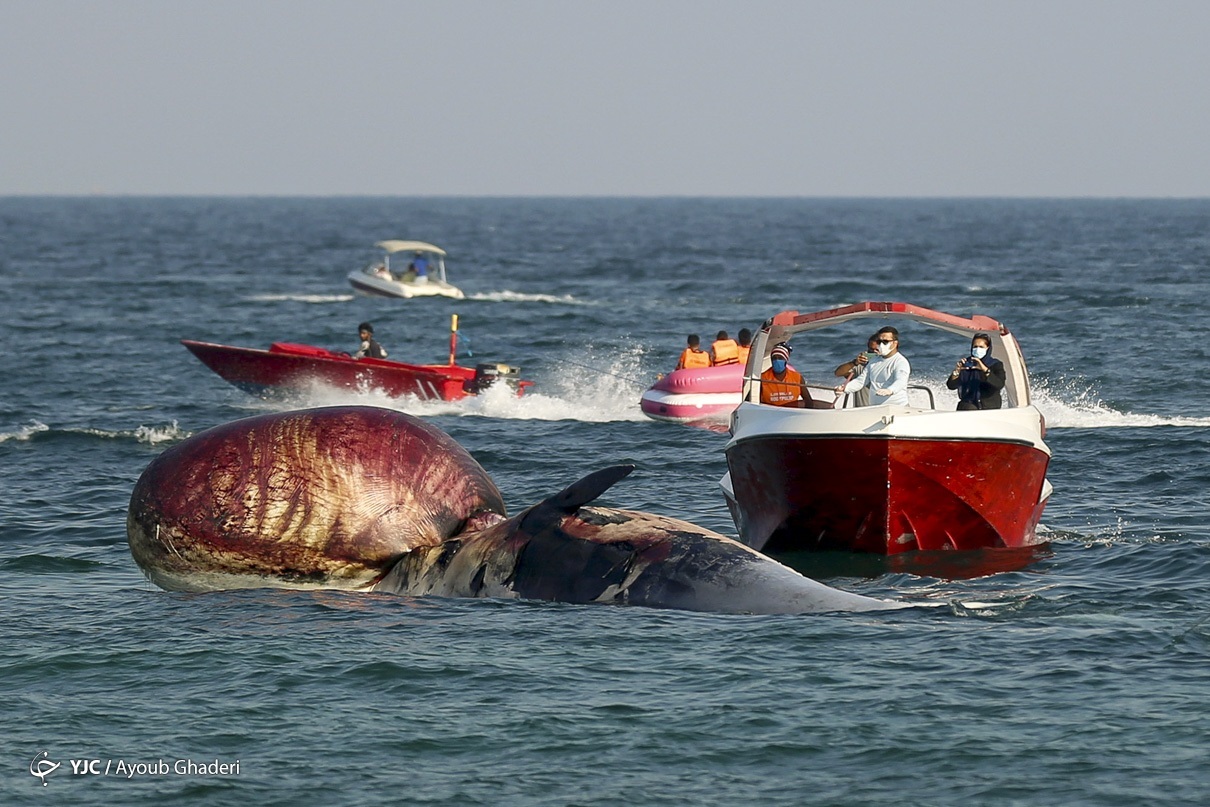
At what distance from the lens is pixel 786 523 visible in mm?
14992

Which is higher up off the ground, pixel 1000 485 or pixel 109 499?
pixel 1000 485

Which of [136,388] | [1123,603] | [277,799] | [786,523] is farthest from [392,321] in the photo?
[277,799]

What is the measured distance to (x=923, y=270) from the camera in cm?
6831

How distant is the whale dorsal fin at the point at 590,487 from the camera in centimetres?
1149

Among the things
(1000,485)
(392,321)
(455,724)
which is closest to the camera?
(455,724)

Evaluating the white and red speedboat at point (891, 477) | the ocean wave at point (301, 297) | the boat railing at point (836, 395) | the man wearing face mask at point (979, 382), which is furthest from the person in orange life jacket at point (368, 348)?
the ocean wave at point (301, 297)

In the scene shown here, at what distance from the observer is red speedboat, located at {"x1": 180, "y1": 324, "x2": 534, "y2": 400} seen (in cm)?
2720

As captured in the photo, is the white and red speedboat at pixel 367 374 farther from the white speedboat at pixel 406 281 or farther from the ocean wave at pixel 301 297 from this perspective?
the ocean wave at pixel 301 297

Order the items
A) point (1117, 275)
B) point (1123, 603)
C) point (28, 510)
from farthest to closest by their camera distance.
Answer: point (1117, 275), point (28, 510), point (1123, 603)

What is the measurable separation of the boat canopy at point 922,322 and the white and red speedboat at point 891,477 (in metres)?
0.23

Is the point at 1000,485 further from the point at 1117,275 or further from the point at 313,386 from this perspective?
the point at 1117,275

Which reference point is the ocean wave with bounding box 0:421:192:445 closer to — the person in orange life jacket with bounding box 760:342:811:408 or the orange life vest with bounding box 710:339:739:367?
the orange life vest with bounding box 710:339:739:367

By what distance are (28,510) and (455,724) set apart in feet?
30.3

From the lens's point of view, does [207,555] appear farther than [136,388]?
No
